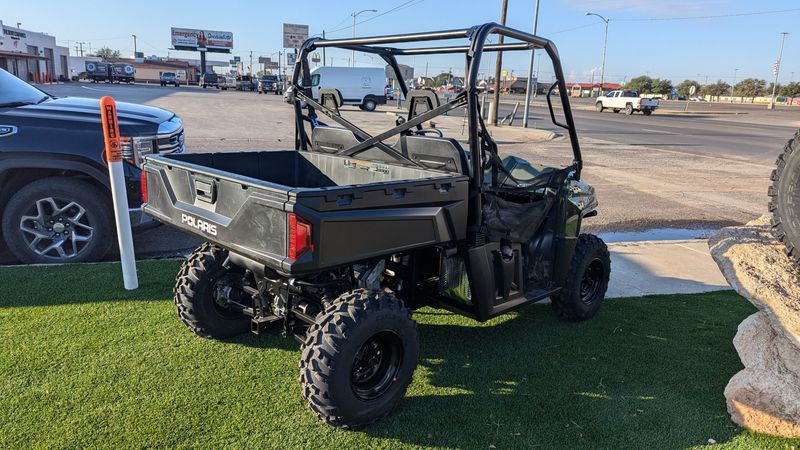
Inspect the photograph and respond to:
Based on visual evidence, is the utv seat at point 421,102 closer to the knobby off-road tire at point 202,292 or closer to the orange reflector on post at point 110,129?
the knobby off-road tire at point 202,292

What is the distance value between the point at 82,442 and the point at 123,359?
86 centimetres

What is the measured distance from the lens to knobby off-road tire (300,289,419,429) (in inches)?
112

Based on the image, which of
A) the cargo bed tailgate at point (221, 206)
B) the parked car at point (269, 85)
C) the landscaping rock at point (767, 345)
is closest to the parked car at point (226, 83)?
the parked car at point (269, 85)

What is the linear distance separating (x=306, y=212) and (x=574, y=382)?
6.91 ft

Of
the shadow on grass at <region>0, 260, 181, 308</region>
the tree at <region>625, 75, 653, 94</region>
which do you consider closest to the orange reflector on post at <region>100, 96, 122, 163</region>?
the shadow on grass at <region>0, 260, 181, 308</region>

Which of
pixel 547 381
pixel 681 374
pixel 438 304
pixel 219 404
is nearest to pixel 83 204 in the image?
pixel 219 404

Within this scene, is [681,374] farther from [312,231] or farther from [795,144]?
[312,231]

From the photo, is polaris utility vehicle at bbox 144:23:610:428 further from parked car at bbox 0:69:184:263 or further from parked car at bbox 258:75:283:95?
parked car at bbox 258:75:283:95

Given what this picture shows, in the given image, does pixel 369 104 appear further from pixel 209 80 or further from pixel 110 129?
pixel 110 129

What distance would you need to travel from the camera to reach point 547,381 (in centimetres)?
362

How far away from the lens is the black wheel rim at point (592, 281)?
4.65 metres

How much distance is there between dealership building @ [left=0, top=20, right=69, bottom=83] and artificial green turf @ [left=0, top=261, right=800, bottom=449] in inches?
1709

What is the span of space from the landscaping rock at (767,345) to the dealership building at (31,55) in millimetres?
45985

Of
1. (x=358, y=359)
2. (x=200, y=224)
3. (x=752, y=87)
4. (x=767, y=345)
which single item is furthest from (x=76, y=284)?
(x=752, y=87)
